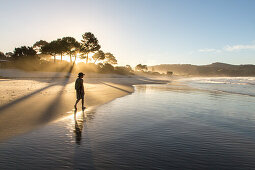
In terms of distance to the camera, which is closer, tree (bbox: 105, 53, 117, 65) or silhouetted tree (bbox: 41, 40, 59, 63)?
silhouetted tree (bbox: 41, 40, 59, 63)

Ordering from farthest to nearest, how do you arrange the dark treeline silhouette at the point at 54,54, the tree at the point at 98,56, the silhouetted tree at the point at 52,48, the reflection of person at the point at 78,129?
the tree at the point at 98,56
the silhouetted tree at the point at 52,48
the dark treeline silhouette at the point at 54,54
the reflection of person at the point at 78,129

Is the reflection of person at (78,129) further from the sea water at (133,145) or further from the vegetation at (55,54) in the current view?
the vegetation at (55,54)

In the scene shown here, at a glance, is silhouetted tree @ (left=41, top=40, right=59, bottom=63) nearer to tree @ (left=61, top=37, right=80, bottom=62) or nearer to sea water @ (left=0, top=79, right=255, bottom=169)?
tree @ (left=61, top=37, right=80, bottom=62)

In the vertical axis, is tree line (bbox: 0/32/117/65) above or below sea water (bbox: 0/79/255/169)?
above

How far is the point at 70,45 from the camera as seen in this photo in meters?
66.4

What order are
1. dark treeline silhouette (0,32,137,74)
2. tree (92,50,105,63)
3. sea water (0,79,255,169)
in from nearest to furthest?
sea water (0,79,255,169), dark treeline silhouette (0,32,137,74), tree (92,50,105,63)

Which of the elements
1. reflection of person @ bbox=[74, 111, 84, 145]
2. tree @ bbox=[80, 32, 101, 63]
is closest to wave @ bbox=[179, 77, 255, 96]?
reflection of person @ bbox=[74, 111, 84, 145]

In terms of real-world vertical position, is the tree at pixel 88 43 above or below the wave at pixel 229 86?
above

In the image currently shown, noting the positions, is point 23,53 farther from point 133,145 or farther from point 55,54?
point 133,145

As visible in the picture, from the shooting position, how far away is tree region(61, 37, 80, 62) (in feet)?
213

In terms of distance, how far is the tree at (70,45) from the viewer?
64875 mm

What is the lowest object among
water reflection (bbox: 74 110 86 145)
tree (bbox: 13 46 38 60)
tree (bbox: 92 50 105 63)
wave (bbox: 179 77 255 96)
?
water reflection (bbox: 74 110 86 145)

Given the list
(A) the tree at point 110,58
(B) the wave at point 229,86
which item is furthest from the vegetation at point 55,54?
(B) the wave at point 229,86

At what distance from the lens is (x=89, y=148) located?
514 cm
